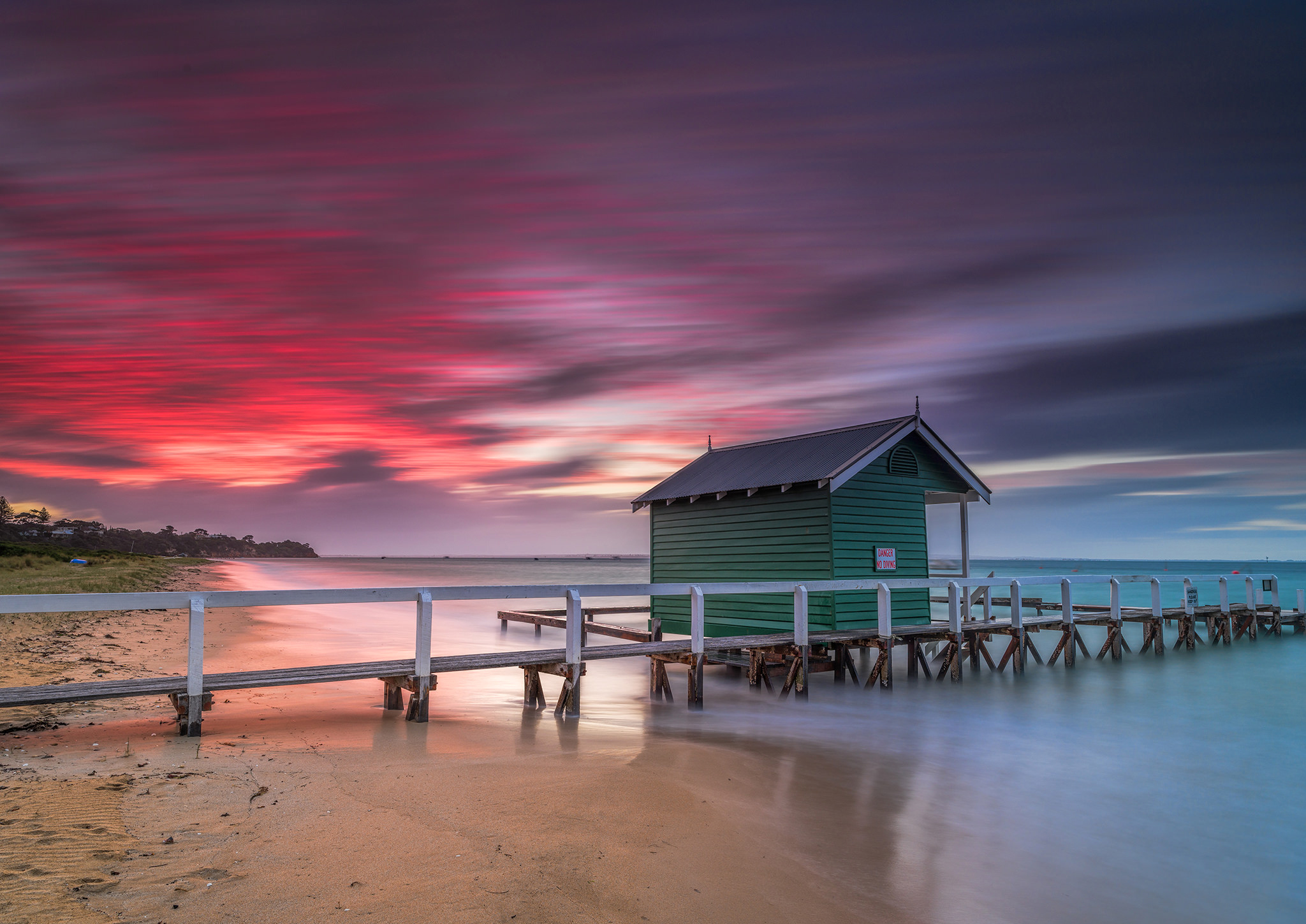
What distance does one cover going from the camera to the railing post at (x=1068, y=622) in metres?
18.0

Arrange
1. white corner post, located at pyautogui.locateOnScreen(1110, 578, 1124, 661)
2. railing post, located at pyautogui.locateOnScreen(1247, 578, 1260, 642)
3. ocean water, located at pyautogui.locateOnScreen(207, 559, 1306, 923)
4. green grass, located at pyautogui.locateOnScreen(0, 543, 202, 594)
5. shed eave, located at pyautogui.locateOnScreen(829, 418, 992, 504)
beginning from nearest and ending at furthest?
ocean water, located at pyautogui.locateOnScreen(207, 559, 1306, 923) → shed eave, located at pyautogui.locateOnScreen(829, 418, 992, 504) → white corner post, located at pyautogui.locateOnScreen(1110, 578, 1124, 661) → green grass, located at pyautogui.locateOnScreen(0, 543, 202, 594) → railing post, located at pyautogui.locateOnScreen(1247, 578, 1260, 642)

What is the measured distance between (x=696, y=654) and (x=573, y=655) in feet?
7.95

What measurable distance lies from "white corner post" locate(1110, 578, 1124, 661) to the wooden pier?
43mm

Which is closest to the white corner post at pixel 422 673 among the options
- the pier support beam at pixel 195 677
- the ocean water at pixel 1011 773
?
the ocean water at pixel 1011 773

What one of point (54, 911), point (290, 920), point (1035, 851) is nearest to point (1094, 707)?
point (1035, 851)

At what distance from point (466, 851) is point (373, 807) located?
1.16 m

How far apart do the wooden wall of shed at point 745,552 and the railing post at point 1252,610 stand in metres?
19.1

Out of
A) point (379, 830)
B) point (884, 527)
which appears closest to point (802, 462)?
point (884, 527)

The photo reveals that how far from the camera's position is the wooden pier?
7.80 metres

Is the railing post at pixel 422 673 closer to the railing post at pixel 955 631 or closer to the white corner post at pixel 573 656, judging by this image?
the white corner post at pixel 573 656

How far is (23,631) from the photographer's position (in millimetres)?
15523

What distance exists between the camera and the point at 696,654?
1184 centimetres

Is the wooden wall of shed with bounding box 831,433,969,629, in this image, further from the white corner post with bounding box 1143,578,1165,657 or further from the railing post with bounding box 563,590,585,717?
the white corner post with bounding box 1143,578,1165,657

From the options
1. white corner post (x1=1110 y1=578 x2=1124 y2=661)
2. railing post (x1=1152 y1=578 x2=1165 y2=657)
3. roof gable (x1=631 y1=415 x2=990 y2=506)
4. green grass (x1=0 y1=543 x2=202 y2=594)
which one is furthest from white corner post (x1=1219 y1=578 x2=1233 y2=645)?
green grass (x1=0 y1=543 x2=202 y2=594)
